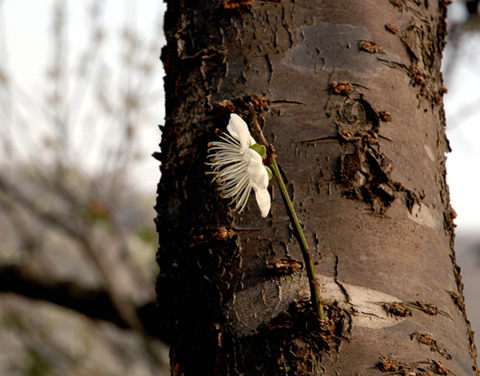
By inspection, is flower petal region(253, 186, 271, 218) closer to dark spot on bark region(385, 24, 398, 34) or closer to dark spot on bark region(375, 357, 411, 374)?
dark spot on bark region(375, 357, 411, 374)

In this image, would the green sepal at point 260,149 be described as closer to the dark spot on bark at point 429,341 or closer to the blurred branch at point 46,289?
the dark spot on bark at point 429,341

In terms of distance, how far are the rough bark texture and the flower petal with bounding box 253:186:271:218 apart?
0.02 m

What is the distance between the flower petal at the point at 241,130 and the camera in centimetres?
72

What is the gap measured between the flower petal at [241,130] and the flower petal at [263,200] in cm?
7

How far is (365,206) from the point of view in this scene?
2.43 feet

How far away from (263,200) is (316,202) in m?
0.08

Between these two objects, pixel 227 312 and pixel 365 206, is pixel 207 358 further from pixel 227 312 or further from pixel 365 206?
pixel 365 206

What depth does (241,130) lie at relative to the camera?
2.38ft

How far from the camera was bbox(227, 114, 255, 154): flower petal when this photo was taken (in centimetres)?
72

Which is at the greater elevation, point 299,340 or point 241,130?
point 241,130

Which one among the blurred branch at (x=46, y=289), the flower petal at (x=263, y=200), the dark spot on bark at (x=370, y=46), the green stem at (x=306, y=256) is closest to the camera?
the green stem at (x=306, y=256)

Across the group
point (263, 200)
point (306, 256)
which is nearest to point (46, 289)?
point (263, 200)

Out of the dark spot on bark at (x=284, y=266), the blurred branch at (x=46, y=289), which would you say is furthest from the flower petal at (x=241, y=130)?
the blurred branch at (x=46, y=289)

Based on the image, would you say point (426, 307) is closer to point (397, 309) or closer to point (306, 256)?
point (397, 309)
